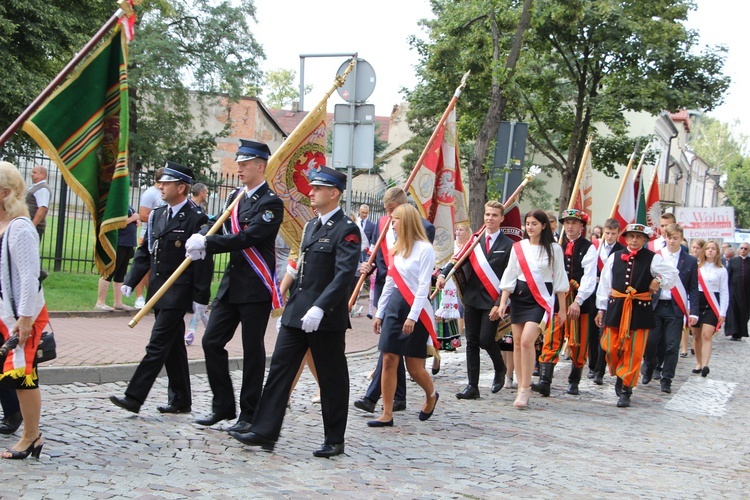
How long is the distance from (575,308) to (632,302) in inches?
23.8

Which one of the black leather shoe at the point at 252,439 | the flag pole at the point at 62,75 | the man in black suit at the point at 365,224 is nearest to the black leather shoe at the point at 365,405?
the black leather shoe at the point at 252,439

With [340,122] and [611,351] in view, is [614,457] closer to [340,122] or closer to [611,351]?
[611,351]

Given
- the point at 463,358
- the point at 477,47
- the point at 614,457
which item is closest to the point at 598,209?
the point at 477,47

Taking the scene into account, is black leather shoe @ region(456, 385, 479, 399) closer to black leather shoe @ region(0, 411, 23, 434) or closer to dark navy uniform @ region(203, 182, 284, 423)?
dark navy uniform @ region(203, 182, 284, 423)

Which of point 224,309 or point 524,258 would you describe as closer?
point 224,309

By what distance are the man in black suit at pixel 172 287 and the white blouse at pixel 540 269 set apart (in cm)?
322

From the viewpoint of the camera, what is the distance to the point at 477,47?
21250 millimetres

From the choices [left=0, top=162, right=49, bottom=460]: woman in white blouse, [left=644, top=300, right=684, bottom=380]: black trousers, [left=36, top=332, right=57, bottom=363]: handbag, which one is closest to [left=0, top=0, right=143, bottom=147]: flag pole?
[left=0, top=162, right=49, bottom=460]: woman in white blouse

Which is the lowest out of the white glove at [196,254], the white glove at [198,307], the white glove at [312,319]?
the white glove at [198,307]

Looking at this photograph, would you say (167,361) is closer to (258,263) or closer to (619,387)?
(258,263)

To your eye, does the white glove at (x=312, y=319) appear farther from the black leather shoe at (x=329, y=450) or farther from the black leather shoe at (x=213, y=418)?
the black leather shoe at (x=213, y=418)

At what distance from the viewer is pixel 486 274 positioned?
942 centimetres

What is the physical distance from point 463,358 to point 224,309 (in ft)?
19.6

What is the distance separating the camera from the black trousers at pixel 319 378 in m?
6.11
